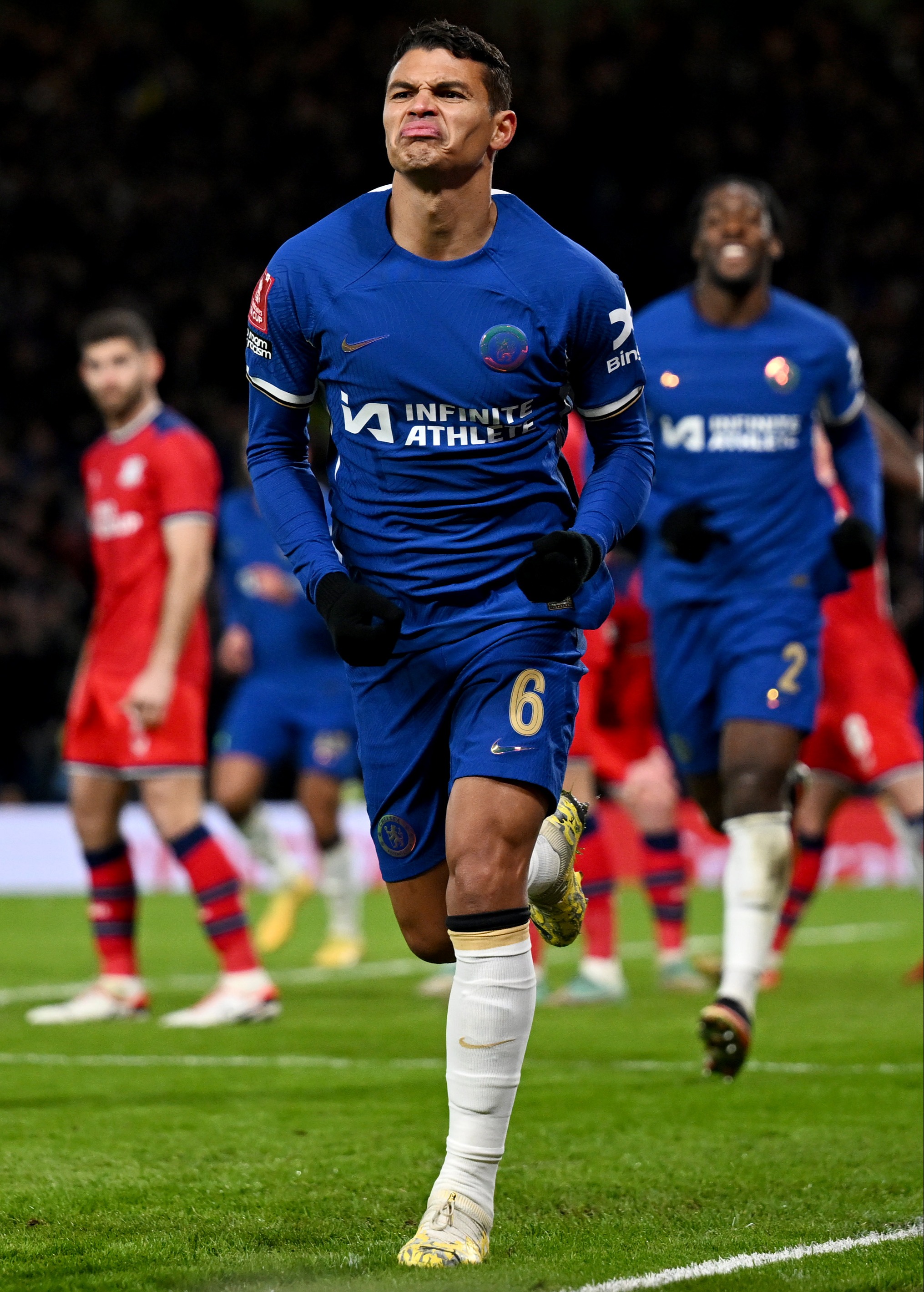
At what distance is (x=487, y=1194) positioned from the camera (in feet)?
10.7

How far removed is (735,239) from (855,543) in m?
1.08

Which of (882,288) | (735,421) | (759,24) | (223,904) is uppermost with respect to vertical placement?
(759,24)

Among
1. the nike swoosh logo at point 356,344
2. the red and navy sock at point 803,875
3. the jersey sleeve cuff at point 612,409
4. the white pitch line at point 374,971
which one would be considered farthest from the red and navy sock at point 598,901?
the nike swoosh logo at point 356,344

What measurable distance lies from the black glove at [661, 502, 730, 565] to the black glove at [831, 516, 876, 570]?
1.15ft

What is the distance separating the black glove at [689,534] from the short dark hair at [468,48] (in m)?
2.15

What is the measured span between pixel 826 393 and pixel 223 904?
107 inches

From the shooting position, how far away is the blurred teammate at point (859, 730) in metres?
7.24

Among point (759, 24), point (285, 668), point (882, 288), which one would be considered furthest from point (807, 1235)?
point (759, 24)

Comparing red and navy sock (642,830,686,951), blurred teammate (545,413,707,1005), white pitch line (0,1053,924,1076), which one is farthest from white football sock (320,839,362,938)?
white pitch line (0,1053,924,1076)

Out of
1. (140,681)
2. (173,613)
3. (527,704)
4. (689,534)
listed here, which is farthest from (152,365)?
(527,704)

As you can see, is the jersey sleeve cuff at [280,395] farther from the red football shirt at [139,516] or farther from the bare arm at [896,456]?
the bare arm at [896,456]

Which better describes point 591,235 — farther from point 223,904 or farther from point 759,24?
point 223,904

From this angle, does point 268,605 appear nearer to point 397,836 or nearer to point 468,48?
point 397,836

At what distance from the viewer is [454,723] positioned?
3.48m
